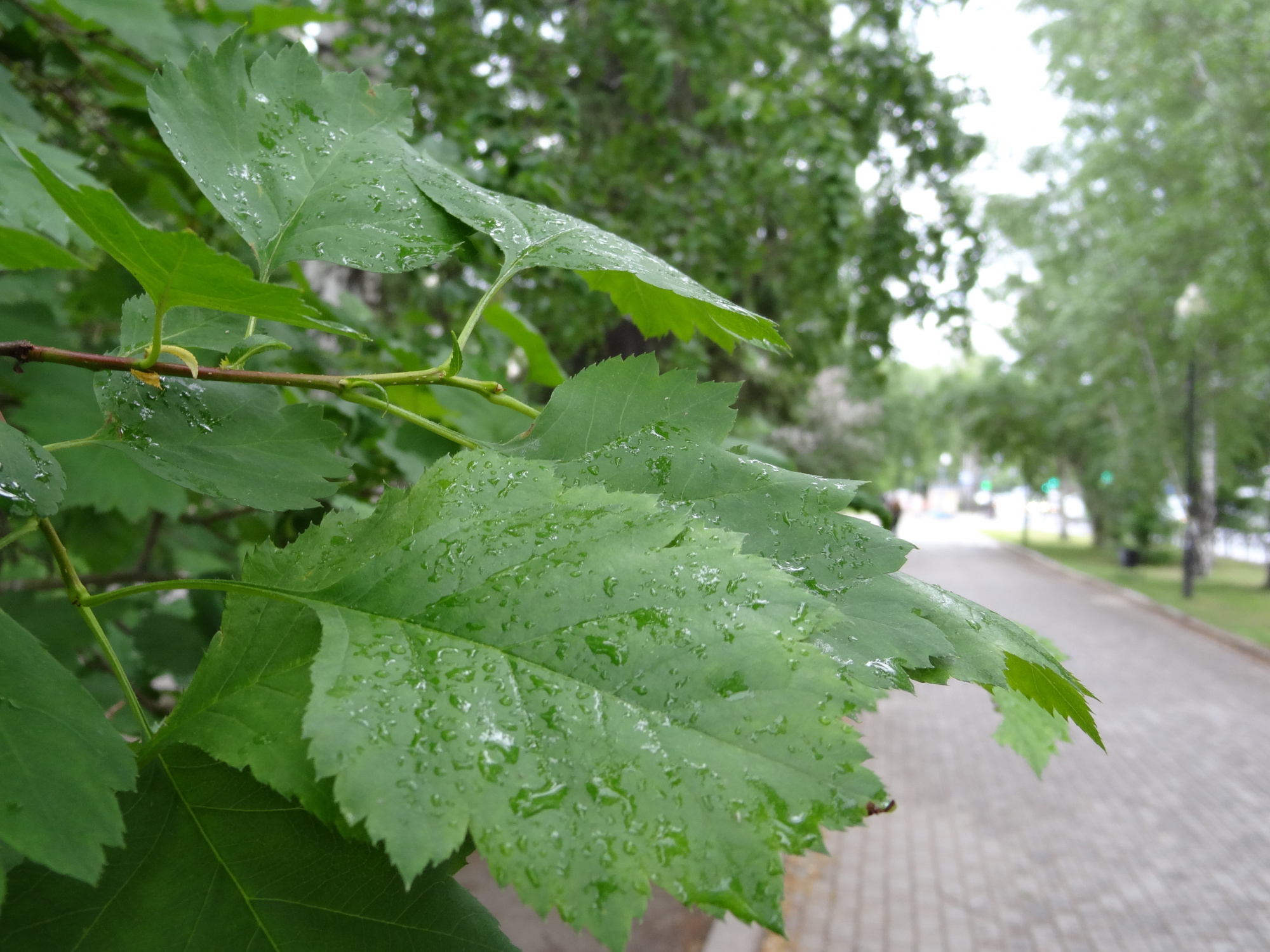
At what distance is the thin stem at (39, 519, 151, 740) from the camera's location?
0.63 m

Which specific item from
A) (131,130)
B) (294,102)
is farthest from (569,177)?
(294,102)

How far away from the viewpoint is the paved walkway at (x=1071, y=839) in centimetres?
582

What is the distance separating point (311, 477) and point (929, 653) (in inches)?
21.1

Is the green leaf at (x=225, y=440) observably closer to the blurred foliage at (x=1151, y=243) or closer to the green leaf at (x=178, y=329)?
the green leaf at (x=178, y=329)

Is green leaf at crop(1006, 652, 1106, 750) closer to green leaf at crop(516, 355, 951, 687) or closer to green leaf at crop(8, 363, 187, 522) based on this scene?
green leaf at crop(516, 355, 951, 687)

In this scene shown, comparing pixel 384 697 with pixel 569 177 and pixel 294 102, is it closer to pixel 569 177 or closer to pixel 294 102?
pixel 294 102

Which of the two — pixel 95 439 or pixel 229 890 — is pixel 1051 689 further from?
pixel 95 439

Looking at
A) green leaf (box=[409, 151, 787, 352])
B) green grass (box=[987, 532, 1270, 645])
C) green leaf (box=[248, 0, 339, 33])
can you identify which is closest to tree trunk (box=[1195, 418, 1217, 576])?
green grass (box=[987, 532, 1270, 645])

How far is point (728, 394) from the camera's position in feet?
2.50

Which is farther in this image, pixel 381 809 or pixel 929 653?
pixel 929 653

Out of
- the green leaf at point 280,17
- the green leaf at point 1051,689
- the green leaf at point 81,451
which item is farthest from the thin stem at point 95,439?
the green leaf at point 280,17

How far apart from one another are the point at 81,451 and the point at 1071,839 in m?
7.71

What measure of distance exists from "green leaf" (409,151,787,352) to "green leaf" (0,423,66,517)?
0.40 metres

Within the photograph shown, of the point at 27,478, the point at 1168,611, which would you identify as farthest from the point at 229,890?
the point at 1168,611
